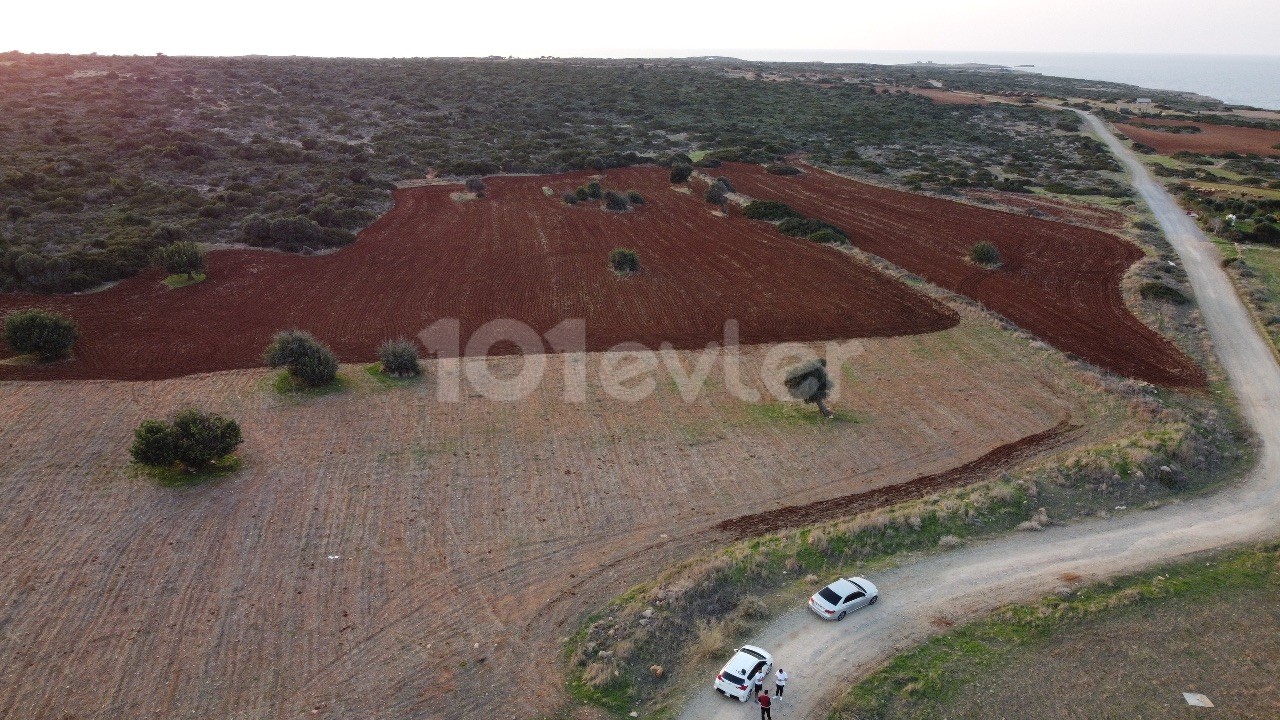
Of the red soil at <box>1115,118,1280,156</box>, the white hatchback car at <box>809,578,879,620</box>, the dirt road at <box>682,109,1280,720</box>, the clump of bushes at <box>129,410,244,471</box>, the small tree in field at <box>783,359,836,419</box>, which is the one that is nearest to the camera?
the dirt road at <box>682,109,1280,720</box>

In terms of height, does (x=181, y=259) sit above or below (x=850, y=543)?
above

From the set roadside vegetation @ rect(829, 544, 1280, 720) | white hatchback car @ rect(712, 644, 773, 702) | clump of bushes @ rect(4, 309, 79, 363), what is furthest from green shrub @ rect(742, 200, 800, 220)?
clump of bushes @ rect(4, 309, 79, 363)

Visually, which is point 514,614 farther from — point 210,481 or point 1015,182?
point 1015,182

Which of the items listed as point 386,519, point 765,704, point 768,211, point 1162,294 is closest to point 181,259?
point 386,519

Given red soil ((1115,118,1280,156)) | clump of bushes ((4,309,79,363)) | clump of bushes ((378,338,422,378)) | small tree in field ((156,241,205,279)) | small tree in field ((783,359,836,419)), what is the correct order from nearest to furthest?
clump of bushes ((4,309,79,363))
small tree in field ((783,359,836,419))
clump of bushes ((378,338,422,378))
small tree in field ((156,241,205,279))
red soil ((1115,118,1280,156))

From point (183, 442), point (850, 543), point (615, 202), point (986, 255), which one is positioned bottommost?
point (850, 543)

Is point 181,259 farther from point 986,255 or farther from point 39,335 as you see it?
point 986,255

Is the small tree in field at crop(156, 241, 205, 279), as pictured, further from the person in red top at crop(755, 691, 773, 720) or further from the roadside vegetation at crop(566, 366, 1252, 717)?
the person in red top at crop(755, 691, 773, 720)
